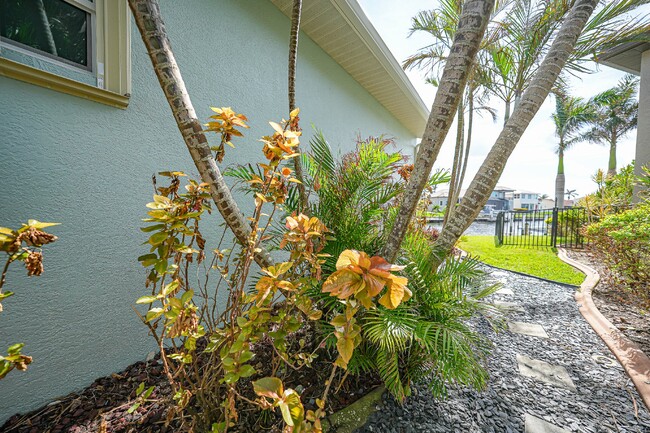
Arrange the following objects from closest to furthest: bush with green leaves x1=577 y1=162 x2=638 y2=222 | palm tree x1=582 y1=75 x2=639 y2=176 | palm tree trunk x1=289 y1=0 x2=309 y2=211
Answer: palm tree trunk x1=289 y1=0 x2=309 y2=211
bush with green leaves x1=577 y1=162 x2=638 y2=222
palm tree x1=582 y1=75 x2=639 y2=176

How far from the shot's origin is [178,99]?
48.1 inches

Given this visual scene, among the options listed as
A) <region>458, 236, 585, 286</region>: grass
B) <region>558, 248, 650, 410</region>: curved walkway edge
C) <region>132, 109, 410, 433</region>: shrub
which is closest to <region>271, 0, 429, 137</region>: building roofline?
<region>132, 109, 410, 433</region>: shrub

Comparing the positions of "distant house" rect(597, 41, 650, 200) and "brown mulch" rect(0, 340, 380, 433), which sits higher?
"distant house" rect(597, 41, 650, 200)

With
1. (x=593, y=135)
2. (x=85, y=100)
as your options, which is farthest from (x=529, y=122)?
(x=593, y=135)

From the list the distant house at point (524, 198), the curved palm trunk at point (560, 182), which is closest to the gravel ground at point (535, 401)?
the curved palm trunk at point (560, 182)

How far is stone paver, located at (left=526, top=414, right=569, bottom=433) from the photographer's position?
155cm

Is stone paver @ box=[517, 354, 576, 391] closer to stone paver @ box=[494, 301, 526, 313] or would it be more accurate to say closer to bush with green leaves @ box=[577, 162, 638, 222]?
stone paver @ box=[494, 301, 526, 313]

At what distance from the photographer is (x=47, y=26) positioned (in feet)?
5.60

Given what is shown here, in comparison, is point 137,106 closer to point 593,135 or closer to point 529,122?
point 529,122

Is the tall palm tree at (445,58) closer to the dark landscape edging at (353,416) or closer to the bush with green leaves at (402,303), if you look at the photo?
the bush with green leaves at (402,303)

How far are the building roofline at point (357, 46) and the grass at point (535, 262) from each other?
3.51 meters

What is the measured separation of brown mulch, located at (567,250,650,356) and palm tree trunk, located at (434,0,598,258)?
→ 235 cm

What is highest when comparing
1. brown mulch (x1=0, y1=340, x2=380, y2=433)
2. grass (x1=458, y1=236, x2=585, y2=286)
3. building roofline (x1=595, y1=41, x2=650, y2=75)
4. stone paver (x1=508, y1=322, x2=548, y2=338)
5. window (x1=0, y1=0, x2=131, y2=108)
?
building roofline (x1=595, y1=41, x2=650, y2=75)

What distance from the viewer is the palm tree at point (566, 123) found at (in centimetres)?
1614
